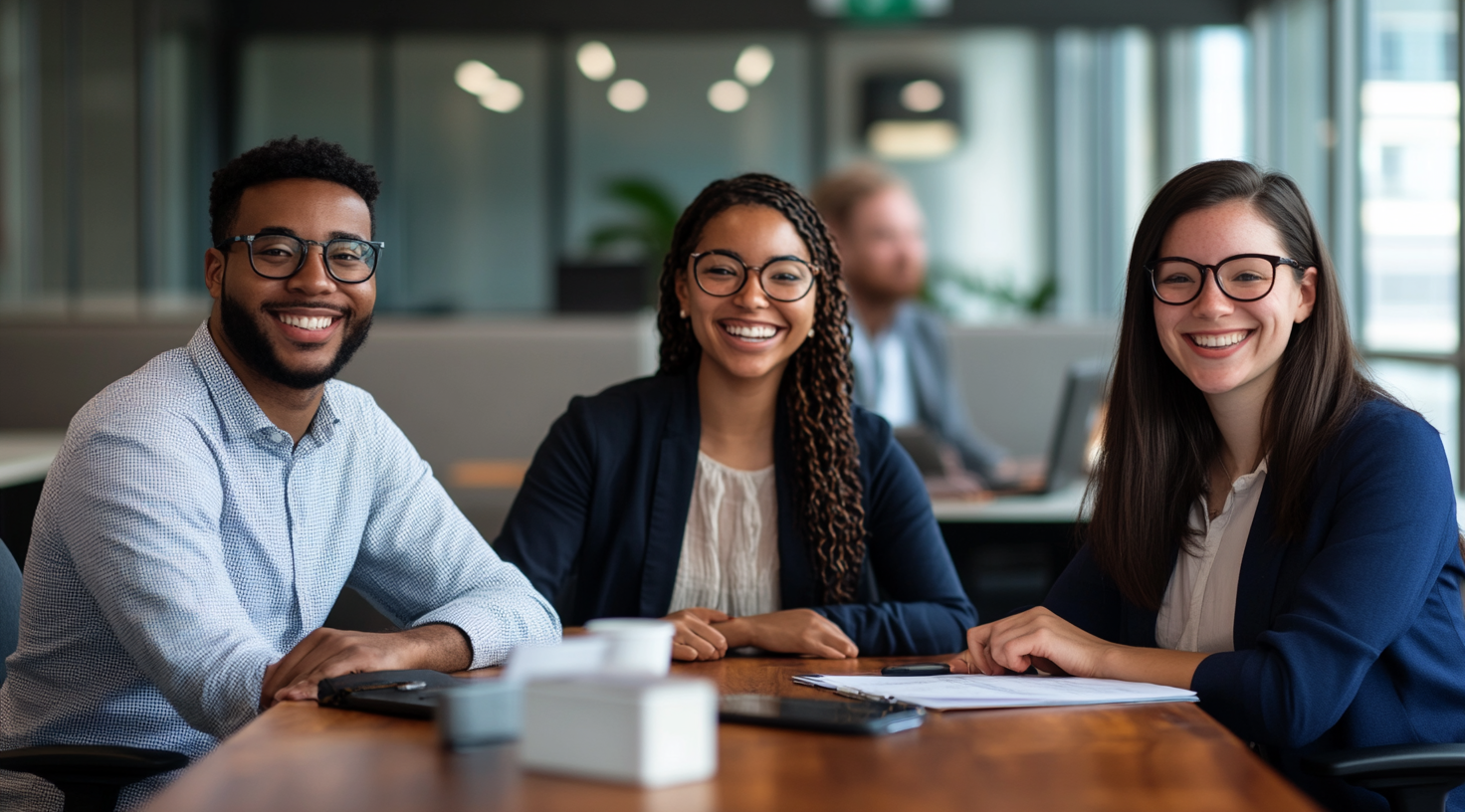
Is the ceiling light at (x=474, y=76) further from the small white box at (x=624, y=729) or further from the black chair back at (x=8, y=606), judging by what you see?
the small white box at (x=624, y=729)

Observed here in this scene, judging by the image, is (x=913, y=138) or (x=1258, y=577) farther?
(x=913, y=138)

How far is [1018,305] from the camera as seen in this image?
27.7 ft

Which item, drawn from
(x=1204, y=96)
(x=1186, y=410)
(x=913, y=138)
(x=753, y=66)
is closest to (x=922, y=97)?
(x=913, y=138)

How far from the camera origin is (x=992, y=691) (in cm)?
130

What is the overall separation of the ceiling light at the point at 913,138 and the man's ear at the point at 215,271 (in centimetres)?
760

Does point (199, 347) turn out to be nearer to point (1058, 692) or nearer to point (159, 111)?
point (1058, 692)

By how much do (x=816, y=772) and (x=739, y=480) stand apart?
3.45ft

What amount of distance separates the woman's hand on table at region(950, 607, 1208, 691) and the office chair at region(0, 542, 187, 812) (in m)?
0.88

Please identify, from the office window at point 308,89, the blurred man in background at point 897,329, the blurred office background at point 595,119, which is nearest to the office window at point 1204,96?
the blurred office background at point 595,119

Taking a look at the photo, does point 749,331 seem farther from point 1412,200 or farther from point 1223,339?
point 1412,200

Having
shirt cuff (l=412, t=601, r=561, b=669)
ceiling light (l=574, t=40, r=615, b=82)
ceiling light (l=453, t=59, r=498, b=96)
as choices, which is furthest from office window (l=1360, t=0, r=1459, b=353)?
ceiling light (l=453, t=59, r=498, b=96)

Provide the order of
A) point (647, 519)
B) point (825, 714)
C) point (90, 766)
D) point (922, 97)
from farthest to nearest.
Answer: point (922, 97)
point (647, 519)
point (90, 766)
point (825, 714)

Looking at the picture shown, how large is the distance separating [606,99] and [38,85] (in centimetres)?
Result: 351

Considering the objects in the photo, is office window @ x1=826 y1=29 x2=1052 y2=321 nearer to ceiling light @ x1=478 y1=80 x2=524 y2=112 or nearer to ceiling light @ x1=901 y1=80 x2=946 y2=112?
ceiling light @ x1=901 y1=80 x2=946 y2=112
